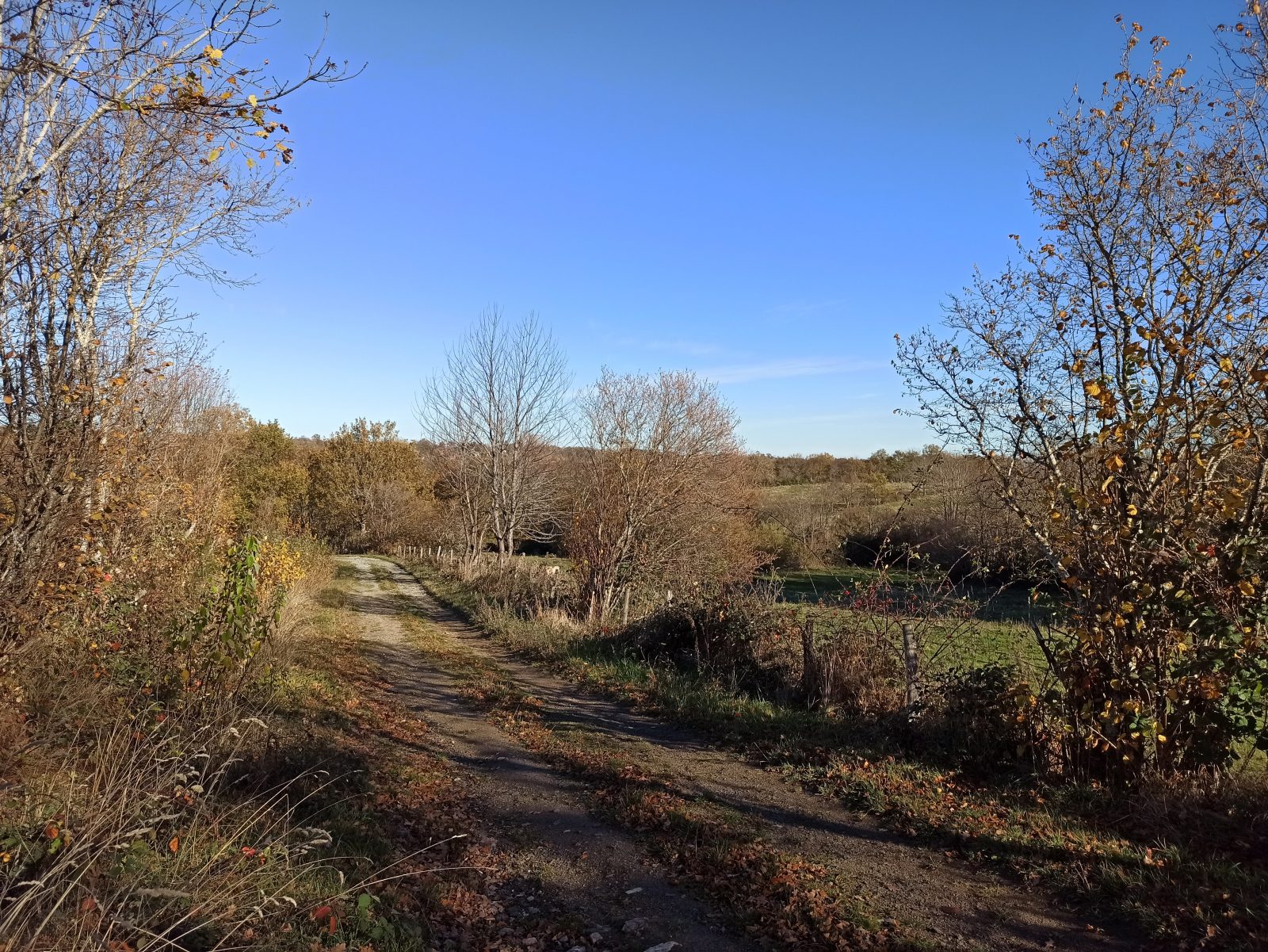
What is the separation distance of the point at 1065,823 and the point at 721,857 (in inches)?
110

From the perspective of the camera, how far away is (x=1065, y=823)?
5.70 metres

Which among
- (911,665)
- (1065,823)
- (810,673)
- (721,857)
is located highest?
(911,665)

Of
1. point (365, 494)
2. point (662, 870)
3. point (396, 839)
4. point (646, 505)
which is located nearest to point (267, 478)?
point (365, 494)

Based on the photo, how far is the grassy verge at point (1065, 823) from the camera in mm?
4355

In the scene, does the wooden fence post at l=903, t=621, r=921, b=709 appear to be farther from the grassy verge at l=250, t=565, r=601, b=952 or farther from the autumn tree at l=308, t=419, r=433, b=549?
the autumn tree at l=308, t=419, r=433, b=549

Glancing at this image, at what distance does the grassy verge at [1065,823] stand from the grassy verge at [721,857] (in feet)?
4.16

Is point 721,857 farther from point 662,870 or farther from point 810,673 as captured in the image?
point 810,673

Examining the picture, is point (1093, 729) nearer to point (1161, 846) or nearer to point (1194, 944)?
point (1161, 846)

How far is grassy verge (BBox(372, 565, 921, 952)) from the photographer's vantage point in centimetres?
425

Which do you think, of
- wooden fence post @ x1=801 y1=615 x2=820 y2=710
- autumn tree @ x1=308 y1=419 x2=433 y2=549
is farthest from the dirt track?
autumn tree @ x1=308 y1=419 x2=433 y2=549

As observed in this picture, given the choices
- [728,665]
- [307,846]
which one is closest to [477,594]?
[728,665]

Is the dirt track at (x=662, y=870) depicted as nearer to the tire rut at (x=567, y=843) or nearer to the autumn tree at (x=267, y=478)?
the tire rut at (x=567, y=843)

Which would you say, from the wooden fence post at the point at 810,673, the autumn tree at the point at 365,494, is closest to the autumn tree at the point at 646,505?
the wooden fence post at the point at 810,673

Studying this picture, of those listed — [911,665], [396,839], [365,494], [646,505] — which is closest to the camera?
[396,839]
